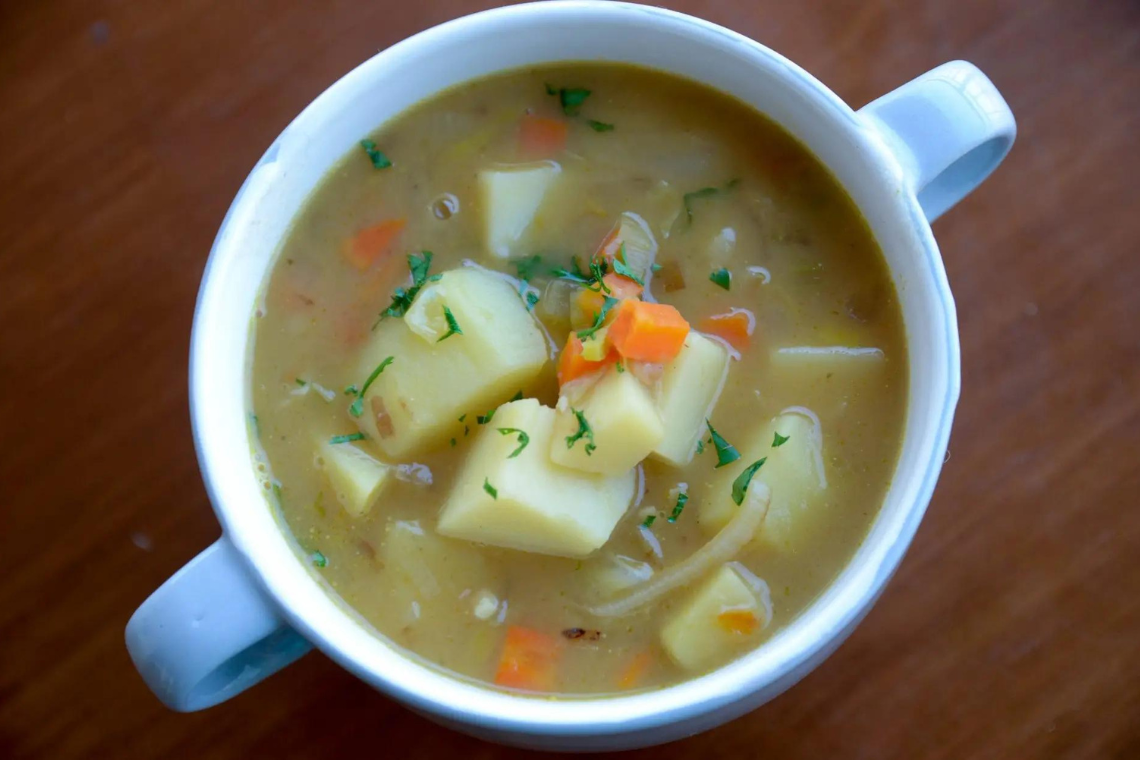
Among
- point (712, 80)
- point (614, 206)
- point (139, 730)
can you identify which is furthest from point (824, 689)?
point (139, 730)

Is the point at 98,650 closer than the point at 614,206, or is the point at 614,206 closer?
the point at 614,206

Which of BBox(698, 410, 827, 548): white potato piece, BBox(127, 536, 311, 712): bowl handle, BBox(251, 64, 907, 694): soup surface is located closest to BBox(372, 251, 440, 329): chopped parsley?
BBox(251, 64, 907, 694): soup surface

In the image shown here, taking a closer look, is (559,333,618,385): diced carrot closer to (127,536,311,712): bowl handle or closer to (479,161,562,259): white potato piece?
(479,161,562,259): white potato piece

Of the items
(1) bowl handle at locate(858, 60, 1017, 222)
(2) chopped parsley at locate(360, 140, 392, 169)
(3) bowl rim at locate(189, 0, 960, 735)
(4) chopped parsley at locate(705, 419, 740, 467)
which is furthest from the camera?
(2) chopped parsley at locate(360, 140, 392, 169)

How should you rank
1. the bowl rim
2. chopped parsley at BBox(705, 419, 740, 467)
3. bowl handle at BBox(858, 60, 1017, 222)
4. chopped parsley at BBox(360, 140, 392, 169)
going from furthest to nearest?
chopped parsley at BBox(360, 140, 392, 169), chopped parsley at BBox(705, 419, 740, 467), bowl handle at BBox(858, 60, 1017, 222), the bowl rim

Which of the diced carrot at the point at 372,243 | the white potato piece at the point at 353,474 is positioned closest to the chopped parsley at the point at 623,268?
the diced carrot at the point at 372,243

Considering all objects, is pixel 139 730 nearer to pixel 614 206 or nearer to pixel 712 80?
pixel 614 206
